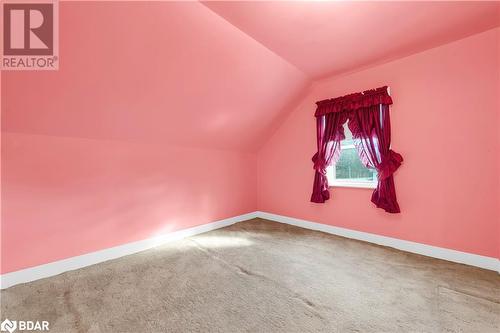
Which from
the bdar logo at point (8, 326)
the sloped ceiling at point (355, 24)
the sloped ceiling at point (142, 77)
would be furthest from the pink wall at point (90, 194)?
the sloped ceiling at point (355, 24)

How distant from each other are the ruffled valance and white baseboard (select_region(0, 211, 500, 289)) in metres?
1.80

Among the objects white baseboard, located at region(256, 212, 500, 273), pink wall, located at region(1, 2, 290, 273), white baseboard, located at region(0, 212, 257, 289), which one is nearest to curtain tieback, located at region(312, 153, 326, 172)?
white baseboard, located at region(256, 212, 500, 273)

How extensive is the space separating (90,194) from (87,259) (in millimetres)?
721

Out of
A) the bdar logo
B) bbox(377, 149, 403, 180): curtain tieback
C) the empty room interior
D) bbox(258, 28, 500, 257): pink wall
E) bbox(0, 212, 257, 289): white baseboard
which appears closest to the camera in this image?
the bdar logo

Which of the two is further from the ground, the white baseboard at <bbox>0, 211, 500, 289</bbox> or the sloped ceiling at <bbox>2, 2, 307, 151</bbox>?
the sloped ceiling at <bbox>2, 2, 307, 151</bbox>

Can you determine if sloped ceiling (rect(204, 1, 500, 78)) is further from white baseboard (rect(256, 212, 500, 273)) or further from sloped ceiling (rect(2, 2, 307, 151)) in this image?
white baseboard (rect(256, 212, 500, 273))

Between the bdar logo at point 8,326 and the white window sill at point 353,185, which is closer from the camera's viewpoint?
the bdar logo at point 8,326

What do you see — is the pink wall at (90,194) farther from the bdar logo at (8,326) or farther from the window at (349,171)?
the window at (349,171)

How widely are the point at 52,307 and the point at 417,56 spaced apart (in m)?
4.45

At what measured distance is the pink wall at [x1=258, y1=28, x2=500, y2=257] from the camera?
221 centimetres

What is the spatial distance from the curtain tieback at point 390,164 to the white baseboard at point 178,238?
86 cm

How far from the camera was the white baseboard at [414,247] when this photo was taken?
7.29ft

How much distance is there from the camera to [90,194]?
242 cm

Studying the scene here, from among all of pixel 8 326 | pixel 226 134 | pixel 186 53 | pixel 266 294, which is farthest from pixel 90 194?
pixel 266 294
